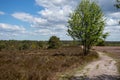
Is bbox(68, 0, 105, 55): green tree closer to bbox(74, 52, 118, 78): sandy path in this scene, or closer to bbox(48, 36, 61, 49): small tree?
bbox(74, 52, 118, 78): sandy path

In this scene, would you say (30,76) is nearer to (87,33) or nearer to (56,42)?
(87,33)

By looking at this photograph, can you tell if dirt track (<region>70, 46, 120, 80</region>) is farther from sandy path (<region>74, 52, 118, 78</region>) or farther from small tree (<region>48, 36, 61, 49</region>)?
small tree (<region>48, 36, 61, 49</region>)

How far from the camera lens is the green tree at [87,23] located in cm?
4136

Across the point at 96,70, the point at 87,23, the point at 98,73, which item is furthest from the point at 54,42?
the point at 98,73

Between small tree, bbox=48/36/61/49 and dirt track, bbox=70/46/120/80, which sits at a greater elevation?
small tree, bbox=48/36/61/49

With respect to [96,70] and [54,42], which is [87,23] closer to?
[96,70]

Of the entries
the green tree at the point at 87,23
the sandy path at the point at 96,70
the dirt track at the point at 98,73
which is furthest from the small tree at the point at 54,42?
the dirt track at the point at 98,73

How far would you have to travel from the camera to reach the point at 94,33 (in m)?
41.8

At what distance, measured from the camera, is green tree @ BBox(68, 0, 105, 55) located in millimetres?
41359

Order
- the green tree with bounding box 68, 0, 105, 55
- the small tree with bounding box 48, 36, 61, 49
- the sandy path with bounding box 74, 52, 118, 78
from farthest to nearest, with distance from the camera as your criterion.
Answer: the small tree with bounding box 48, 36, 61, 49 < the green tree with bounding box 68, 0, 105, 55 < the sandy path with bounding box 74, 52, 118, 78

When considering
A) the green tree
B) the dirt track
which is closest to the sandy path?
the dirt track

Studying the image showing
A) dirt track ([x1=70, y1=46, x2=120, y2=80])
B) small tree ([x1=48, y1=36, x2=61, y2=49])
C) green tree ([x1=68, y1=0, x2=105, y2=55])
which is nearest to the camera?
dirt track ([x1=70, y1=46, x2=120, y2=80])

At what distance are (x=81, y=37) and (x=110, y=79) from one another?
24832 mm

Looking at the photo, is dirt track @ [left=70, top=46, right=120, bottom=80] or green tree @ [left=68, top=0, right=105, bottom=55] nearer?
dirt track @ [left=70, top=46, right=120, bottom=80]
